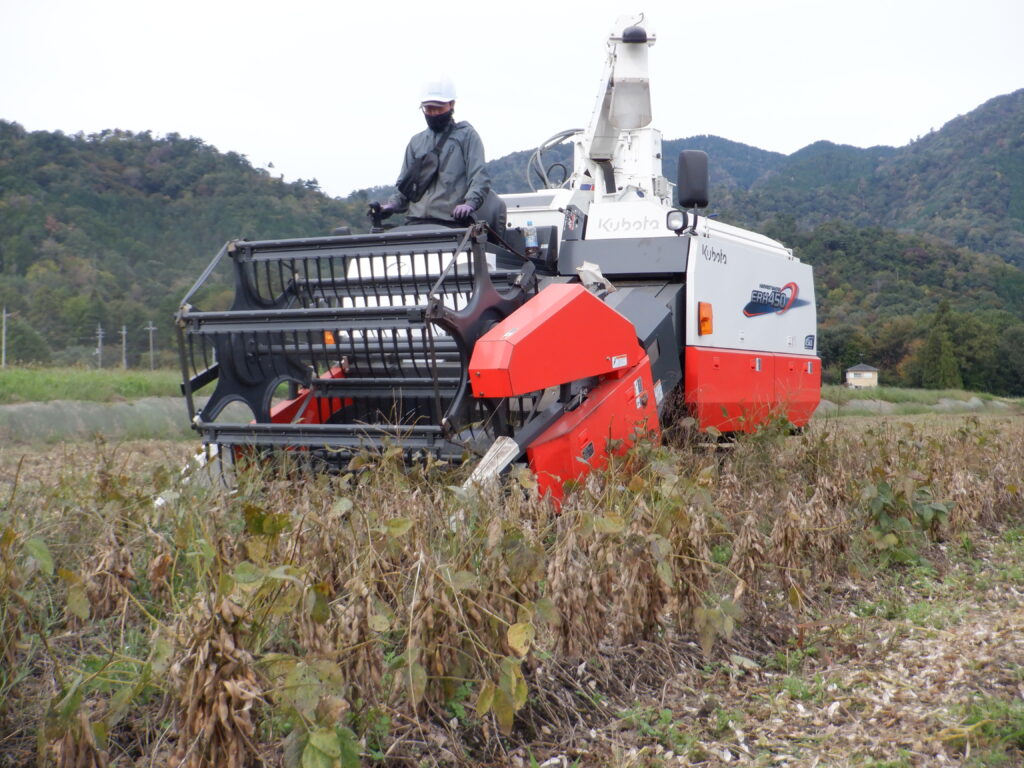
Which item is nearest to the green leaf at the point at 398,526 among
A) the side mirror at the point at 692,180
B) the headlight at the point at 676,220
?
the headlight at the point at 676,220

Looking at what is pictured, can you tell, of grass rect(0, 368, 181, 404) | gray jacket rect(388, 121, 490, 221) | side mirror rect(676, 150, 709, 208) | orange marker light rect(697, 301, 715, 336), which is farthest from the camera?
grass rect(0, 368, 181, 404)

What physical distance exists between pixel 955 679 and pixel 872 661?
28cm

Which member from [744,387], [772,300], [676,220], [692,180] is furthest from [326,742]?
[772,300]

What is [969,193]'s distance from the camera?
6988cm

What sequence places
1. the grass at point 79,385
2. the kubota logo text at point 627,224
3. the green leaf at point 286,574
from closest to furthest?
the green leaf at point 286,574 < the kubota logo text at point 627,224 < the grass at point 79,385

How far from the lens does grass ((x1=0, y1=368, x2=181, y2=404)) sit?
12281 mm

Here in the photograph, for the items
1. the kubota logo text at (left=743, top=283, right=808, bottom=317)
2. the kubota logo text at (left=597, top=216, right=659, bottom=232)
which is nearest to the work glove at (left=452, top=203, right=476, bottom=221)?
the kubota logo text at (left=597, top=216, right=659, bottom=232)

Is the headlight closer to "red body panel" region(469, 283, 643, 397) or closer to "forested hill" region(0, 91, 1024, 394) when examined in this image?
"red body panel" region(469, 283, 643, 397)

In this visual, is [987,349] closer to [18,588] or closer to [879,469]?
[879,469]

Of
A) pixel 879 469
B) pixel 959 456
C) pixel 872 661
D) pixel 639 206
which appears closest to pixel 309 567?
pixel 872 661

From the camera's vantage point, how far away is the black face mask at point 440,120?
5.78 metres

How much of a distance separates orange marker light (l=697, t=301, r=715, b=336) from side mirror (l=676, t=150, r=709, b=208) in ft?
2.07

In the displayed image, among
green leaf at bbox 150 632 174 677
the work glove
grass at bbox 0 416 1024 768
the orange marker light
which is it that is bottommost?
grass at bbox 0 416 1024 768

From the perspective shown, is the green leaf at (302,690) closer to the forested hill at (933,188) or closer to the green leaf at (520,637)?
the green leaf at (520,637)
